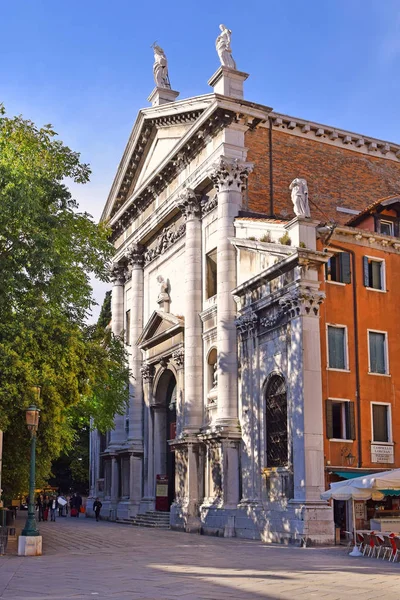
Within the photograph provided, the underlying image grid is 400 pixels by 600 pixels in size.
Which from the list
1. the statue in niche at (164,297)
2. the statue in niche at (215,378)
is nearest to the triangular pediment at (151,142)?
the statue in niche at (164,297)

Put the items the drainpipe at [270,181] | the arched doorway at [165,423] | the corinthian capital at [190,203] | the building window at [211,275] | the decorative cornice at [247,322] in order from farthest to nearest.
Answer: the arched doorway at [165,423] → the corinthian capital at [190,203] → the building window at [211,275] → the drainpipe at [270,181] → the decorative cornice at [247,322]

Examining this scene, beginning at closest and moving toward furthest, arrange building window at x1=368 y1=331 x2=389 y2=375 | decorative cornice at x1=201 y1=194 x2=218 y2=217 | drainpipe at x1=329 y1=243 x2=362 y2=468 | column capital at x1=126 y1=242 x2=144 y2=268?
drainpipe at x1=329 y1=243 x2=362 y2=468
building window at x1=368 y1=331 x2=389 y2=375
decorative cornice at x1=201 y1=194 x2=218 y2=217
column capital at x1=126 y1=242 x2=144 y2=268

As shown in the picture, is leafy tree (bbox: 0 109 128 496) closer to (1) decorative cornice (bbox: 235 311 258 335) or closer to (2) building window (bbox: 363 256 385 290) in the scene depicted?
(1) decorative cornice (bbox: 235 311 258 335)

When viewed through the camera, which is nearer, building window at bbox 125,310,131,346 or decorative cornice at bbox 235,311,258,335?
decorative cornice at bbox 235,311,258,335

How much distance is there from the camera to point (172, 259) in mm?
37406

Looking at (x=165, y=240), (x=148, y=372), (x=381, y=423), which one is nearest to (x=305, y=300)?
(x=381, y=423)

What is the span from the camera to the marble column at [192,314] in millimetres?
32219

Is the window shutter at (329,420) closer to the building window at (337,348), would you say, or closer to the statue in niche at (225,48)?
the building window at (337,348)

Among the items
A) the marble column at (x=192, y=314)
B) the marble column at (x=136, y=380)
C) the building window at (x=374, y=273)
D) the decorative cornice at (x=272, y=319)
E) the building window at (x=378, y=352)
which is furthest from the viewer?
the marble column at (x=136, y=380)

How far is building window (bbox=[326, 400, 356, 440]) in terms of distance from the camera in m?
25.3

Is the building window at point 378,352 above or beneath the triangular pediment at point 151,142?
beneath

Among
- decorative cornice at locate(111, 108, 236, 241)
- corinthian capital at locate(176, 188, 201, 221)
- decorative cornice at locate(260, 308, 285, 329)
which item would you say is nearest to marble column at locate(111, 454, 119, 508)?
decorative cornice at locate(111, 108, 236, 241)

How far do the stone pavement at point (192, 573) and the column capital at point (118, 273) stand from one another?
2248cm

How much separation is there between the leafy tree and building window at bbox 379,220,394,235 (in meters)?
10.8
